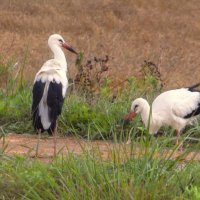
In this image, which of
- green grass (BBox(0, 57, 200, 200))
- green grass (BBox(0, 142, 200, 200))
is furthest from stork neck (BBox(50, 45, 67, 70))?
green grass (BBox(0, 142, 200, 200))

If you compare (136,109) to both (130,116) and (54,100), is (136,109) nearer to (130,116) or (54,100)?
(130,116)

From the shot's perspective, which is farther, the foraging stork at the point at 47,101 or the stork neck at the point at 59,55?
the stork neck at the point at 59,55

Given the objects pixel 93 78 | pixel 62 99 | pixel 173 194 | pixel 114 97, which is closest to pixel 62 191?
pixel 173 194

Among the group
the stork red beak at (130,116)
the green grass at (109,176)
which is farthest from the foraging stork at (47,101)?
the green grass at (109,176)

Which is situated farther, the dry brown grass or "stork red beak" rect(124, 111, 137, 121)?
the dry brown grass

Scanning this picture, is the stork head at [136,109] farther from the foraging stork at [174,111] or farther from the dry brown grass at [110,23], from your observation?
the dry brown grass at [110,23]

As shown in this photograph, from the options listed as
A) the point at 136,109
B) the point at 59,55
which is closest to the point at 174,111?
the point at 136,109

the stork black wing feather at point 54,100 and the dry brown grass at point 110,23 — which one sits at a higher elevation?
the dry brown grass at point 110,23

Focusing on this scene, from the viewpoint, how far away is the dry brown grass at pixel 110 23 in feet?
85.7

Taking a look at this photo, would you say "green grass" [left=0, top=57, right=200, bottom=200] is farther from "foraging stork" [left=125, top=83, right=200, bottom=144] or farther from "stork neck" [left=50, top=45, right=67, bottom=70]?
"stork neck" [left=50, top=45, right=67, bottom=70]

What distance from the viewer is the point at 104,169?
5461mm

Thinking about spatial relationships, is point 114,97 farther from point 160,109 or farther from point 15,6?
point 15,6

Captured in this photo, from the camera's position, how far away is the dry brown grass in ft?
85.7

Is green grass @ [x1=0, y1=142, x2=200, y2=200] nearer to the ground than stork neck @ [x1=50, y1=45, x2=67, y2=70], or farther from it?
nearer to the ground
